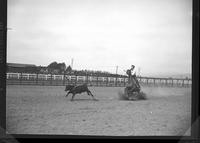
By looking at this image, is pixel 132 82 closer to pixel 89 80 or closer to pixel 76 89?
pixel 89 80

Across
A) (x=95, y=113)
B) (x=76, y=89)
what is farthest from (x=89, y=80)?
(x=95, y=113)

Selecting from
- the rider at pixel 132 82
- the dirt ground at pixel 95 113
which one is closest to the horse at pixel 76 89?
the dirt ground at pixel 95 113

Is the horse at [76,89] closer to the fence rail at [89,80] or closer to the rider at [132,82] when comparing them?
the fence rail at [89,80]

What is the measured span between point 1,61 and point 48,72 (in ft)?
1.20

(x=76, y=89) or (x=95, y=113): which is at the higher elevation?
(x=76, y=89)

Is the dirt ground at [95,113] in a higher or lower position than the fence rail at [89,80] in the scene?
lower

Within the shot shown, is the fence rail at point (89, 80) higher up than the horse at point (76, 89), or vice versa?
the fence rail at point (89, 80)

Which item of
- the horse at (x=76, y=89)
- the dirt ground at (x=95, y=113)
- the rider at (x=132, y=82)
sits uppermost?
the rider at (x=132, y=82)

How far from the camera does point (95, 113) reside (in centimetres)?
184

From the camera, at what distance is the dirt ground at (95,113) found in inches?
70.4

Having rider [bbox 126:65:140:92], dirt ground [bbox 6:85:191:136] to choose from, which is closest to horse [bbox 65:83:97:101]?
dirt ground [bbox 6:85:191:136]

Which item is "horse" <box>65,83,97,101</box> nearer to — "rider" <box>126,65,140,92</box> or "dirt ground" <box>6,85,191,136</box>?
"dirt ground" <box>6,85,191,136</box>

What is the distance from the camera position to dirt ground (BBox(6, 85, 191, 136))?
5.86ft

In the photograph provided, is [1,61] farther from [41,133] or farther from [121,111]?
[121,111]
